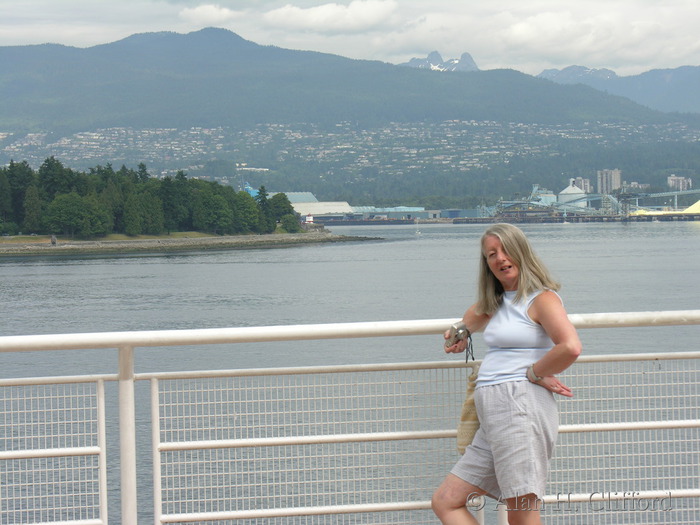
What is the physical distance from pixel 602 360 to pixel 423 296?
40.4 meters

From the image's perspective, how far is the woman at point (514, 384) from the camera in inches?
130

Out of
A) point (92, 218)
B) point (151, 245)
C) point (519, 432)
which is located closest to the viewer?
point (519, 432)

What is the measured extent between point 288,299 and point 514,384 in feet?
139

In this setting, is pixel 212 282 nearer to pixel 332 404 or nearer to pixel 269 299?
pixel 269 299

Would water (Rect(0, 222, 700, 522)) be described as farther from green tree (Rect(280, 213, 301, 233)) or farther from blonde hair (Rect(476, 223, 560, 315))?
green tree (Rect(280, 213, 301, 233))

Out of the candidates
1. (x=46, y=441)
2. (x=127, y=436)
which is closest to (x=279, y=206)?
(x=46, y=441)

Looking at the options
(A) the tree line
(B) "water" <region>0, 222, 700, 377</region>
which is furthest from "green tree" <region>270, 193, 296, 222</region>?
(B) "water" <region>0, 222, 700, 377</region>

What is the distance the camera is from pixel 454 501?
3.42 metres

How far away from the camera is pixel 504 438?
3.30m

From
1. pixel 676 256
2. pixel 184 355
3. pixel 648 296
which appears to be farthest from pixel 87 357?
pixel 676 256

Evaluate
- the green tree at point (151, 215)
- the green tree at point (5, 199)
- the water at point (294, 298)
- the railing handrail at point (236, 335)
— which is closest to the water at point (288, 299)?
the water at point (294, 298)

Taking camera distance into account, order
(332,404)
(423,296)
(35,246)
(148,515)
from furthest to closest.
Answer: (35,246), (423,296), (148,515), (332,404)

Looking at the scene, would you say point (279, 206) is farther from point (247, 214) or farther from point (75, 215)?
point (75, 215)

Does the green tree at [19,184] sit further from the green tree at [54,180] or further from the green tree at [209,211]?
the green tree at [209,211]
